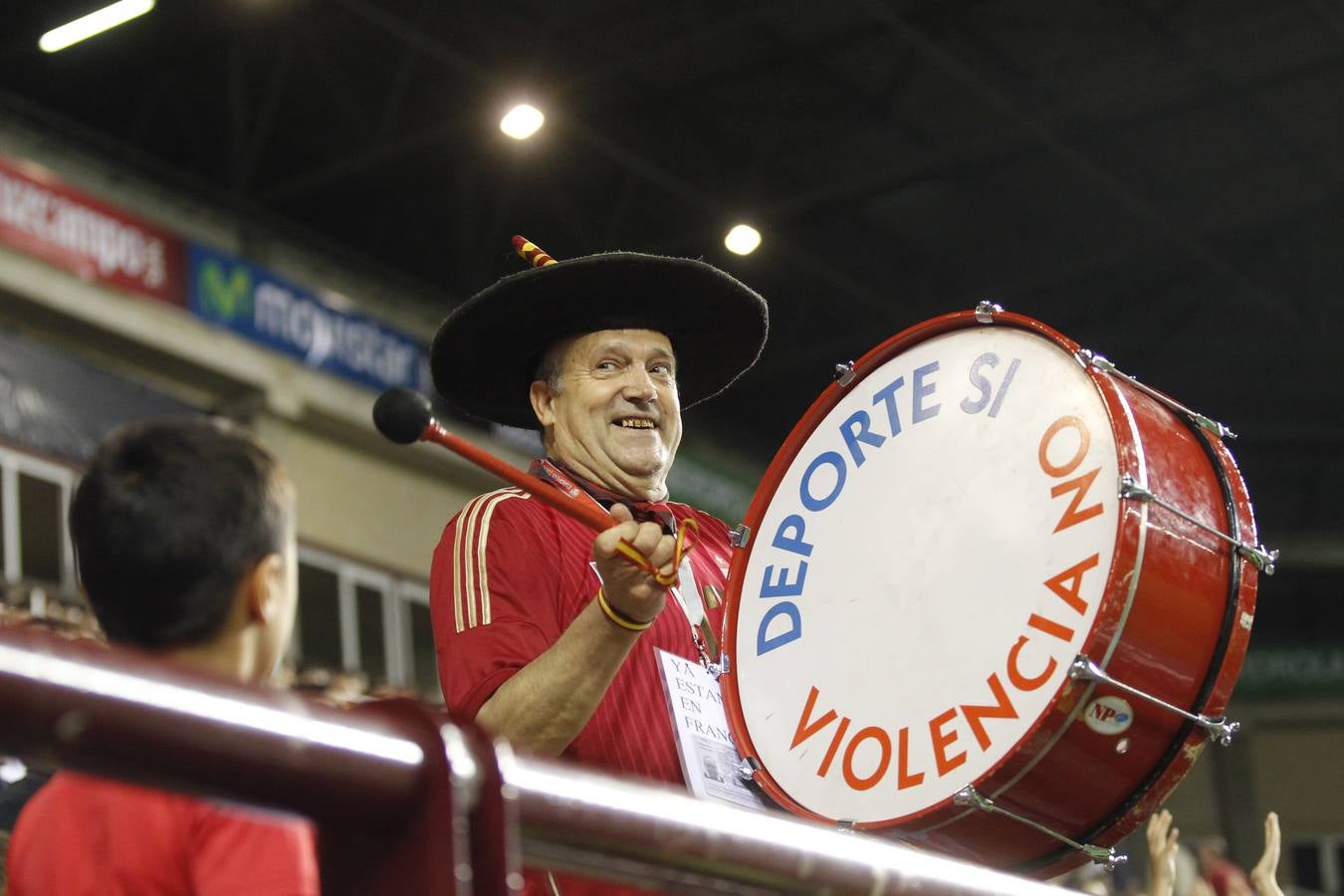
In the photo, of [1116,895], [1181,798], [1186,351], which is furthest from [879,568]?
[1181,798]

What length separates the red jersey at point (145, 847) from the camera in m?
1.17

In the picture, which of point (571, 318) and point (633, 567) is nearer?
point (633, 567)

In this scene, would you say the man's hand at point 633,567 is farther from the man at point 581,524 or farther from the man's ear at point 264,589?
the man's ear at point 264,589

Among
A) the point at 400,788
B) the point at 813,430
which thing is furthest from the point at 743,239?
the point at 400,788

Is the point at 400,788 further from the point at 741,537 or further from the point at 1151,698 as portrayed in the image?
the point at 741,537

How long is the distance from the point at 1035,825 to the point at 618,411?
2.83ft

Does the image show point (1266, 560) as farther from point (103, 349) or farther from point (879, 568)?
point (103, 349)

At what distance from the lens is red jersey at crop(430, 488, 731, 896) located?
6.75ft

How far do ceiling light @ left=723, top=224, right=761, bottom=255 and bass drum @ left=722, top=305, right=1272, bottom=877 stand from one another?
30.7ft

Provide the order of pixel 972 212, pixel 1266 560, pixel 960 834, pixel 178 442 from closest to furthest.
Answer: pixel 178 442
pixel 960 834
pixel 1266 560
pixel 972 212

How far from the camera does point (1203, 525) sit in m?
1.97

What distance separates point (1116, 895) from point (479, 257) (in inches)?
223

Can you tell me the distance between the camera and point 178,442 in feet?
4.26

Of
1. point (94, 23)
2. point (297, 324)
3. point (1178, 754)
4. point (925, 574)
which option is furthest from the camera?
point (297, 324)
